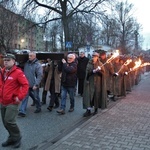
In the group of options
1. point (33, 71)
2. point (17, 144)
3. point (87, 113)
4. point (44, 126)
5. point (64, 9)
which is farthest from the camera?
point (64, 9)

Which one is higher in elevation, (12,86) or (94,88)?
(12,86)

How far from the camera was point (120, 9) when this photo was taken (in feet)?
197

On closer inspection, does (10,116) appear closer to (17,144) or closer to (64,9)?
(17,144)

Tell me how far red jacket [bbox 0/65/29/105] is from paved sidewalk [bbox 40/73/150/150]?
1.07 metres

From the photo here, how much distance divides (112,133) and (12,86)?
7.83ft

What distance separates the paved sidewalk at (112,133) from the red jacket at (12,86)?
107 centimetres

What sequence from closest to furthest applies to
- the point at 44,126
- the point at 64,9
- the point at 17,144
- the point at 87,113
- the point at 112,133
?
the point at 17,144, the point at 112,133, the point at 44,126, the point at 87,113, the point at 64,9

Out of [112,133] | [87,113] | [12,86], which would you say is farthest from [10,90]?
[87,113]

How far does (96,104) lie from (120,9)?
5286 centimetres

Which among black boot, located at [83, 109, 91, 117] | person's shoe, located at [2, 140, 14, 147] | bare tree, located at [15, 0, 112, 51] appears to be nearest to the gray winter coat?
A: black boot, located at [83, 109, 91, 117]

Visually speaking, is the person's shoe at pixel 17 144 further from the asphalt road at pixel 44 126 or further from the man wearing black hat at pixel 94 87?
the man wearing black hat at pixel 94 87

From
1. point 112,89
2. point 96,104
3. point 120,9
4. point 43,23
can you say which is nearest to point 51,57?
point 96,104

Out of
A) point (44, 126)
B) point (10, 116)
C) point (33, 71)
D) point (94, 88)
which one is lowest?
point (44, 126)

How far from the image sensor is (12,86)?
19.3ft
